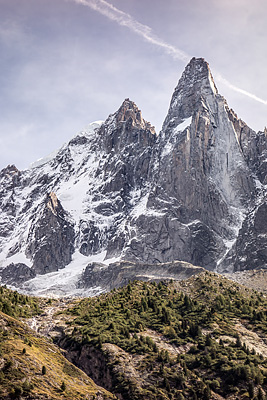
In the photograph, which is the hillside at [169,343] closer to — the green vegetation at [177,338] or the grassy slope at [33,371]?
the green vegetation at [177,338]

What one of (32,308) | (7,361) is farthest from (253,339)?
(7,361)

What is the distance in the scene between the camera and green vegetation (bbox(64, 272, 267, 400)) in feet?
214

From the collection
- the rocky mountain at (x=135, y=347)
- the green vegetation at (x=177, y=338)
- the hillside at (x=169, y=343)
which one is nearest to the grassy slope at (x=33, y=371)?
the rocky mountain at (x=135, y=347)

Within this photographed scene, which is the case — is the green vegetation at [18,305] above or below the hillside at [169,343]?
above

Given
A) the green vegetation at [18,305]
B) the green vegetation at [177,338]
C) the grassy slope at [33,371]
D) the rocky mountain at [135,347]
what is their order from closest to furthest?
the grassy slope at [33,371] < the rocky mountain at [135,347] < the green vegetation at [177,338] < the green vegetation at [18,305]

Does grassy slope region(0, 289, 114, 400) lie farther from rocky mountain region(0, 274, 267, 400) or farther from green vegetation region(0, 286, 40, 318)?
green vegetation region(0, 286, 40, 318)

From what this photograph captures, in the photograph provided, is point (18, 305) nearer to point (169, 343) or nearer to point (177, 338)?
point (169, 343)

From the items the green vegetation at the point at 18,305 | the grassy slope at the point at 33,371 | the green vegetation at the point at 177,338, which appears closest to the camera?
the grassy slope at the point at 33,371

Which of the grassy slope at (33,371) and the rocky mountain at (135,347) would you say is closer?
the grassy slope at (33,371)

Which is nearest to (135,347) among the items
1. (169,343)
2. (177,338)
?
(169,343)

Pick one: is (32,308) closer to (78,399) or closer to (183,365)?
(183,365)

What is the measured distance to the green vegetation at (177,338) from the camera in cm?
6525

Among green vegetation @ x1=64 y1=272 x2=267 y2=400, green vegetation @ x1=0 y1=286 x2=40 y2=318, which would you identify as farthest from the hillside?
green vegetation @ x1=0 y1=286 x2=40 y2=318

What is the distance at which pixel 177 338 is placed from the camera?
80.4m
